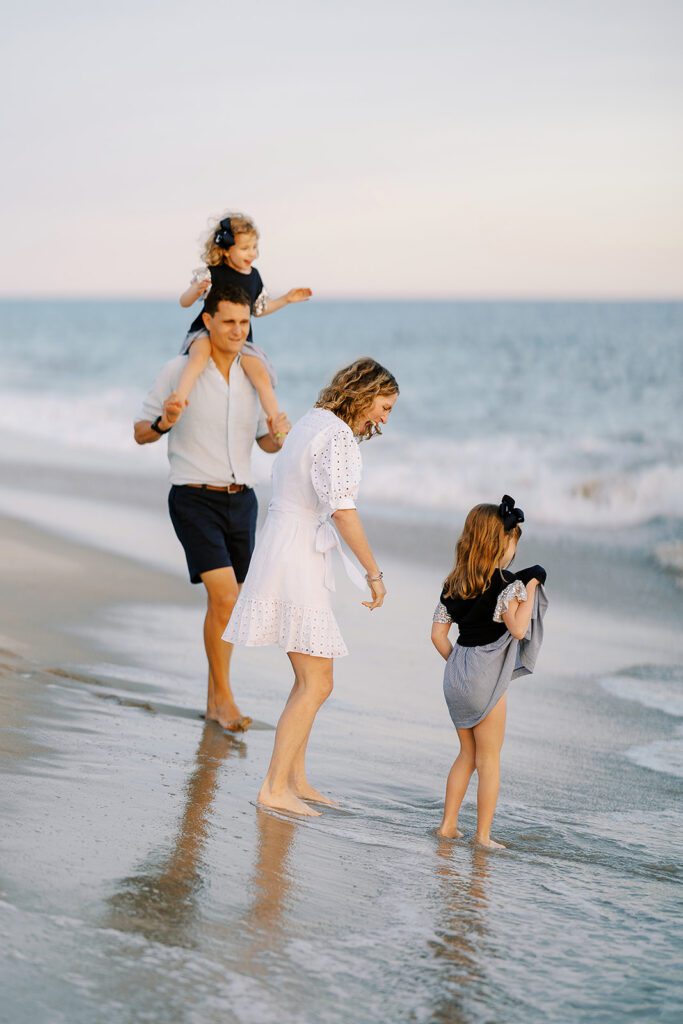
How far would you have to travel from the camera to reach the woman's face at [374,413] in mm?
4578

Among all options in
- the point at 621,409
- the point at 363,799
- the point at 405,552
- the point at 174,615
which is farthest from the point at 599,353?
the point at 363,799

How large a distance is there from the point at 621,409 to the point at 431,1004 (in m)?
27.9

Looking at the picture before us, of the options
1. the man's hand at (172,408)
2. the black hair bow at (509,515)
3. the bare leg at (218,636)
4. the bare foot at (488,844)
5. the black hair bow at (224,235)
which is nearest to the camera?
the bare foot at (488,844)

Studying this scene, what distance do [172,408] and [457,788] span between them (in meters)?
2.05

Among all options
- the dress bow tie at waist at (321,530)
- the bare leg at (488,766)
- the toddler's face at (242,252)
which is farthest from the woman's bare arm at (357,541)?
the toddler's face at (242,252)

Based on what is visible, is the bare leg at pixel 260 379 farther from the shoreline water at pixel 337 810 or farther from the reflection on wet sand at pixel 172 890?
the reflection on wet sand at pixel 172 890

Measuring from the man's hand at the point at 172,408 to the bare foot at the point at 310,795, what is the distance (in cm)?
168

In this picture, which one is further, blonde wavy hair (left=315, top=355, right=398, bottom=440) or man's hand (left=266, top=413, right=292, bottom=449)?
man's hand (left=266, top=413, right=292, bottom=449)

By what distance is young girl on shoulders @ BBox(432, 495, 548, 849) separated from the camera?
14.8ft

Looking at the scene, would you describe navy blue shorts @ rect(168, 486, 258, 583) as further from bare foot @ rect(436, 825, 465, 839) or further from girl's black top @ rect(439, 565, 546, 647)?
bare foot @ rect(436, 825, 465, 839)

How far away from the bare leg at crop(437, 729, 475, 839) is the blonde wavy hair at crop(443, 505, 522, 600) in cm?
55

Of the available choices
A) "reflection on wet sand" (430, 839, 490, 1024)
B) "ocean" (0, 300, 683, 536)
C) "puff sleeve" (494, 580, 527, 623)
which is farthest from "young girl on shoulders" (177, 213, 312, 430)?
"ocean" (0, 300, 683, 536)

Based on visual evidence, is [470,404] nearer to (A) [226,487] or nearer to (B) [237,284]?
(B) [237,284]

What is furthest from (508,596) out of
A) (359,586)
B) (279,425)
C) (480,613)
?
(279,425)
